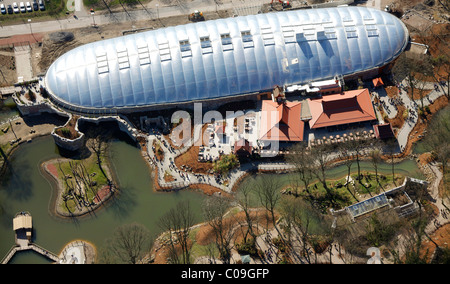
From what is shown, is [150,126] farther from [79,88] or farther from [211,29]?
[211,29]

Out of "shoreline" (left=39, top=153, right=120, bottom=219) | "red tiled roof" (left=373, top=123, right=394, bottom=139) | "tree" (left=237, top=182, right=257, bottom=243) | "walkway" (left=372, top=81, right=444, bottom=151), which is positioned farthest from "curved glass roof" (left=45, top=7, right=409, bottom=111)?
"tree" (left=237, top=182, right=257, bottom=243)

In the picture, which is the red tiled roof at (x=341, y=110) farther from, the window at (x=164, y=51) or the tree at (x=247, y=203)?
the window at (x=164, y=51)

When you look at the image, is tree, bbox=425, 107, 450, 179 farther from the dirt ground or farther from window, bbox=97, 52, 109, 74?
the dirt ground

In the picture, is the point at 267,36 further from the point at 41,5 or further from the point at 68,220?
the point at 41,5

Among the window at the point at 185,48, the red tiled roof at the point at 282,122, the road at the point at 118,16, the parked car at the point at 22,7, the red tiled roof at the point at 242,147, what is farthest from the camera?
the parked car at the point at 22,7

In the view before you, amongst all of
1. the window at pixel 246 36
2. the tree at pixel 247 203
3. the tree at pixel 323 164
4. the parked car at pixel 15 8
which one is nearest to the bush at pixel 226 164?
the tree at pixel 247 203

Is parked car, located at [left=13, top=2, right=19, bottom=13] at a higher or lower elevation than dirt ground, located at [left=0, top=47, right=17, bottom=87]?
higher

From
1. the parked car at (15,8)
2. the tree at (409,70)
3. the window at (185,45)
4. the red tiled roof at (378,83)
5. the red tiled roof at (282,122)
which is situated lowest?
the red tiled roof at (282,122)
